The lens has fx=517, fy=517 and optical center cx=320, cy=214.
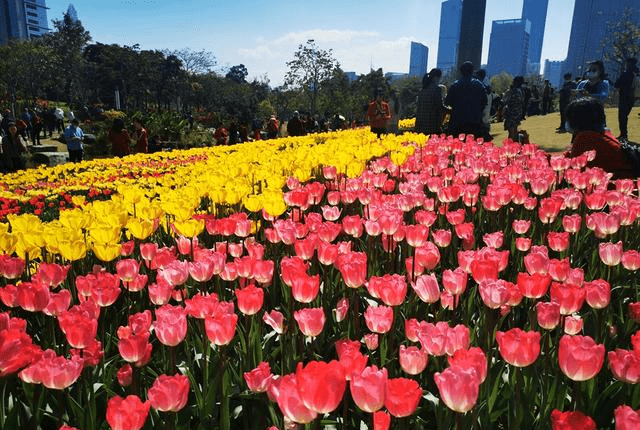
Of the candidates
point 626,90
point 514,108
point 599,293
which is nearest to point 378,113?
point 514,108

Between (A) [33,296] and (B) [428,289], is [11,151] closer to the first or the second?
(A) [33,296]

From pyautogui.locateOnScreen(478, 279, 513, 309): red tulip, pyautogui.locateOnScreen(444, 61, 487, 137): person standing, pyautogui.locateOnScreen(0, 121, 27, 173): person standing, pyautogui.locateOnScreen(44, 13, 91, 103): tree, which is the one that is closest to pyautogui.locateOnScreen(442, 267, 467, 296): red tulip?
pyautogui.locateOnScreen(478, 279, 513, 309): red tulip

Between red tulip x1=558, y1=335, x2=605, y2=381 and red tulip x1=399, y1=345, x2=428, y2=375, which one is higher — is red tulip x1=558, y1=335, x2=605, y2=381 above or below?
above

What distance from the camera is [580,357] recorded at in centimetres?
112

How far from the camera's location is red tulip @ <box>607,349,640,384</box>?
1.18 m

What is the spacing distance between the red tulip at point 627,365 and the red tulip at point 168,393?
989mm

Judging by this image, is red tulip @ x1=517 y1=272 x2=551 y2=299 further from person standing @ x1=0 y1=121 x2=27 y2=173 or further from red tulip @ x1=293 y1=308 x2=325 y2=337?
person standing @ x1=0 y1=121 x2=27 y2=173

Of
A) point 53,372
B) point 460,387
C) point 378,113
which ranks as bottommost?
point 53,372

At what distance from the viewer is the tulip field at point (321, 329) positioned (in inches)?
44.2

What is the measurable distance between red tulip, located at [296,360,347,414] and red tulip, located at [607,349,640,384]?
2.35ft

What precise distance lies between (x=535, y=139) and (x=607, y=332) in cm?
1433

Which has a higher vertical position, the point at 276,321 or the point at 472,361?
the point at 472,361

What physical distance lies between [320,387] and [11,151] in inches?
577

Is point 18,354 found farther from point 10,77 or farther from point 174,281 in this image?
point 10,77
